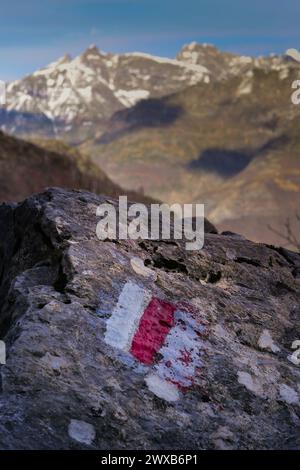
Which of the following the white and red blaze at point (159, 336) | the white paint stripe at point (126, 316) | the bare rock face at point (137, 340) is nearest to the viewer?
the bare rock face at point (137, 340)

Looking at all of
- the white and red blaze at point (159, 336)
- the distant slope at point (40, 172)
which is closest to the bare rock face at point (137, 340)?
the white and red blaze at point (159, 336)

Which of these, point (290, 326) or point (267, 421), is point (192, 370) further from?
point (290, 326)

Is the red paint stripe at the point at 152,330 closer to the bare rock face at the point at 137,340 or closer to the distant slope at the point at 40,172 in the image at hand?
the bare rock face at the point at 137,340

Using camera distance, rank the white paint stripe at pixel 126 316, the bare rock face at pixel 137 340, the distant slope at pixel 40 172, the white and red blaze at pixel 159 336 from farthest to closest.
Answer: the distant slope at pixel 40 172
the white paint stripe at pixel 126 316
the white and red blaze at pixel 159 336
the bare rock face at pixel 137 340

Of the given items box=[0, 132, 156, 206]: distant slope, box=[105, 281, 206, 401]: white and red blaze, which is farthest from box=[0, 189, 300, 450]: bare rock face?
box=[0, 132, 156, 206]: distant slope

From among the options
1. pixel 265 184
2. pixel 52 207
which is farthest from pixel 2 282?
pixel 265 184
